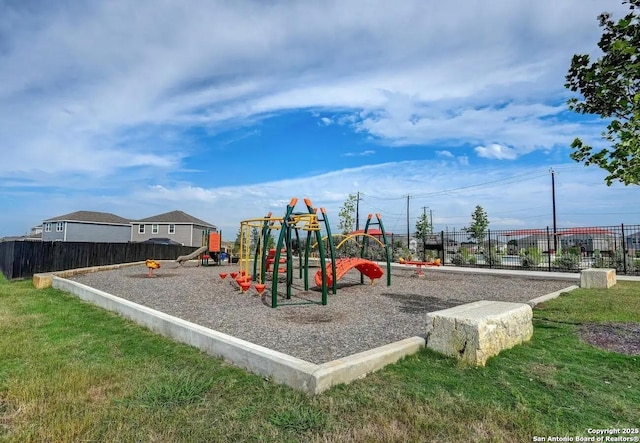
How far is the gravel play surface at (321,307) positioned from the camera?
522cm

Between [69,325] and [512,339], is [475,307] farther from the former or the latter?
[69,325]

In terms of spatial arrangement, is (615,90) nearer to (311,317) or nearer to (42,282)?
(311,317)

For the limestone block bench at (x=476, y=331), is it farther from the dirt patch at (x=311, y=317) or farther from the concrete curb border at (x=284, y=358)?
the dirt patch at (x=311, y=317)

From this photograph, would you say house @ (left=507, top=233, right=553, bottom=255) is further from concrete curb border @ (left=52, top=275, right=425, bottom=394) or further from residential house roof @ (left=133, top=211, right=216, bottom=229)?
residential house roof @ (left=133, top=211, right=216, bottom=229)

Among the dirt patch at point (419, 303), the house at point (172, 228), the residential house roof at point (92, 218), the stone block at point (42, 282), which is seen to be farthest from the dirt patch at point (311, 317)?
the residential house roof at point (92, 218)

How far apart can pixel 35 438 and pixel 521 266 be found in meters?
19.9

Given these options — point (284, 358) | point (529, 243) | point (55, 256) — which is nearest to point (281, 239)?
point (284, 358)

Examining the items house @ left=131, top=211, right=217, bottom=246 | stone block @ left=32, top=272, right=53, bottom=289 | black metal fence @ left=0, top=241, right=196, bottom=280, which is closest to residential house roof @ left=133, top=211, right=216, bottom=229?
house @ left=131, top=211, right=217, bottom=246

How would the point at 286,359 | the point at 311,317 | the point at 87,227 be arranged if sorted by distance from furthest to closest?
the point at 87,227
the point at 311,317
the point at 286,359

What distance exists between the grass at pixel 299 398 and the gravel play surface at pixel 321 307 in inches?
41.1

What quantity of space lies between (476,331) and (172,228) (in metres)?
44.4

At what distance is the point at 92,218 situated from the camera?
45094 millimetres

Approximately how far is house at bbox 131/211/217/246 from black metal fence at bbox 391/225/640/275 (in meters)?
28.4

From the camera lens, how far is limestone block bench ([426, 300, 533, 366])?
13.3 feet
